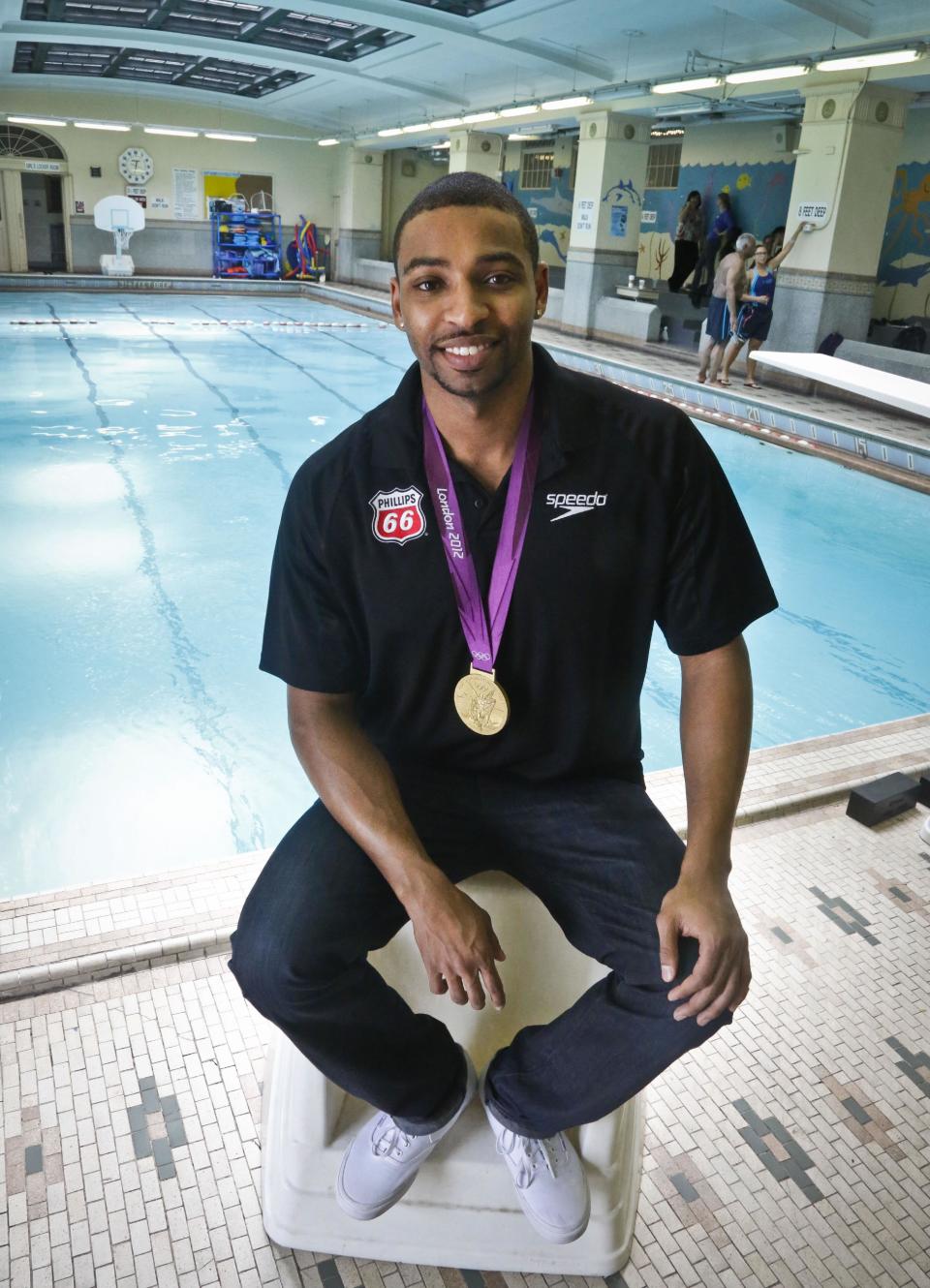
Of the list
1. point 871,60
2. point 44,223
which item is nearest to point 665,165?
point 871,60

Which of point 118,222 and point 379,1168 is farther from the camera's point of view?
point 118,222

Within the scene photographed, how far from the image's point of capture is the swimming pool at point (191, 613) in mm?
3055

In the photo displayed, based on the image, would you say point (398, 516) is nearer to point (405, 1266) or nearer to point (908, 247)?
point (405, 1266)

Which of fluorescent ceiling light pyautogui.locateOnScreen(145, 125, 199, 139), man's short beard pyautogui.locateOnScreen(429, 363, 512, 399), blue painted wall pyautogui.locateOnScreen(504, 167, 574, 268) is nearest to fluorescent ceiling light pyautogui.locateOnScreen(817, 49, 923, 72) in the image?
man's short beard pyautogui.locateOnScreen(429, 363, 512, 399)

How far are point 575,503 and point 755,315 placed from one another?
28.8 feet

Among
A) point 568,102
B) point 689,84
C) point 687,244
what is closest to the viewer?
point 689,84

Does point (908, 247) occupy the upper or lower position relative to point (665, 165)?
lower

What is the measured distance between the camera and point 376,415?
1560mm

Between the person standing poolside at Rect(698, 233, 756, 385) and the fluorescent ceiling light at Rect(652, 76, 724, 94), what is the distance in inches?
63.2

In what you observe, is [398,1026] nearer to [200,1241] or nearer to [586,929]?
[586,929]

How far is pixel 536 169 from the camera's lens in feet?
68.0

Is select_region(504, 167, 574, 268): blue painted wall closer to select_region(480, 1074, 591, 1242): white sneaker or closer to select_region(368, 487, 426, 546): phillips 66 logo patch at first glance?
select_region(368, 487, 426, 546): phillips 66 logo patch

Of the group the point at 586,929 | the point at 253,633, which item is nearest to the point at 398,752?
the point at 586,929

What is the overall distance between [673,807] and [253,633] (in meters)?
2.37
